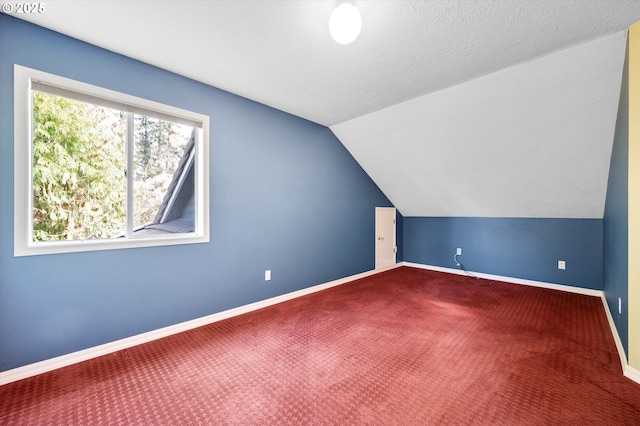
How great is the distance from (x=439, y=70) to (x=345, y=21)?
49.6 inches

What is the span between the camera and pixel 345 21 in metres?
1.55

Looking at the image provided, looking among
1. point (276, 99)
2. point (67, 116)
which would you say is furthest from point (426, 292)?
point (67, 116)

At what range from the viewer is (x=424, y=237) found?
5.22 meters

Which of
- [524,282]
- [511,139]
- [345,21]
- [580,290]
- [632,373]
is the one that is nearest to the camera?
[345,21]

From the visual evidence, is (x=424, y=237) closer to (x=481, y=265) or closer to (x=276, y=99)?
A: (x=481, y=265)

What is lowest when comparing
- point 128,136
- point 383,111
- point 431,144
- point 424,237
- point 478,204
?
point 424,237

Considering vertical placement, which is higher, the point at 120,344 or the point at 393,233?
the point at 393,233

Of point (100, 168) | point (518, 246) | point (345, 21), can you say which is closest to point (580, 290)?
point (518, 246)

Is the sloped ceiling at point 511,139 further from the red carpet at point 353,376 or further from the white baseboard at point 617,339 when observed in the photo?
the red carpet at point 353,376

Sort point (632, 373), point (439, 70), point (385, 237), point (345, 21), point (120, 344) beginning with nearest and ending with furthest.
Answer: point (345, 21), point (632, 373), point (120, 344), point (439, 70), point (385, 237)

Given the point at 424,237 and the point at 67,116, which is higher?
the point at 67,116

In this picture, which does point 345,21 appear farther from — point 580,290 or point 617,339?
point 580,290

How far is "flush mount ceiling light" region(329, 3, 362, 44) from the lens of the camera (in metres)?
1.52

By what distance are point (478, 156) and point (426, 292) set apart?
2.02 metres
